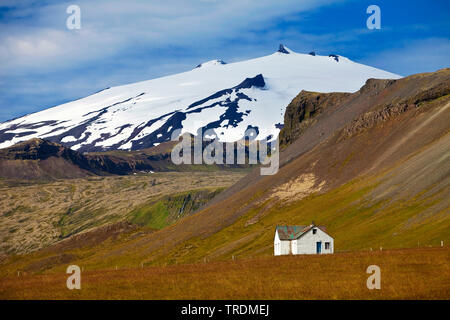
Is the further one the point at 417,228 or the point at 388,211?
the point at 388,211

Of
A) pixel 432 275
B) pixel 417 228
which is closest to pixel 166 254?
pixel 417 228

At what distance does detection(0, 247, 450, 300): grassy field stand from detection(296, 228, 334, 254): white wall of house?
2491cm

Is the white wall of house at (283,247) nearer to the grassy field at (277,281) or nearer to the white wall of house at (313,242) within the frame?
the white wall of house at (313,242)

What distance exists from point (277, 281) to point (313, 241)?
134 ft

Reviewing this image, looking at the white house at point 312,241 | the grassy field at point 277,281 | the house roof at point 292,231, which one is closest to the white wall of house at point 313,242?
the white house at point 312,241

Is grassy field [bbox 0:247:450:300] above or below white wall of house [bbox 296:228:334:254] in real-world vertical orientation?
below

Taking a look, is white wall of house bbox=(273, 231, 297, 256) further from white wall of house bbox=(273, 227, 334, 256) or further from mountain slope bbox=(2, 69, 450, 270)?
mountain slope bbox=(2, 69, 450, 270)

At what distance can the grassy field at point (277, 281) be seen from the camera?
4494 centimetres

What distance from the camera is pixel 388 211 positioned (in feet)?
371

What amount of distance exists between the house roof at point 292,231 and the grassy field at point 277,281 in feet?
84.0

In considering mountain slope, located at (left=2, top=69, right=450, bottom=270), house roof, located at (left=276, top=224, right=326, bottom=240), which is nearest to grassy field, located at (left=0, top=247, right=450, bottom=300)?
house roof, located at (left=276, top=224, right=326, bottom=240)

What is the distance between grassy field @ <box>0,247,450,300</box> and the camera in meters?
44.9
